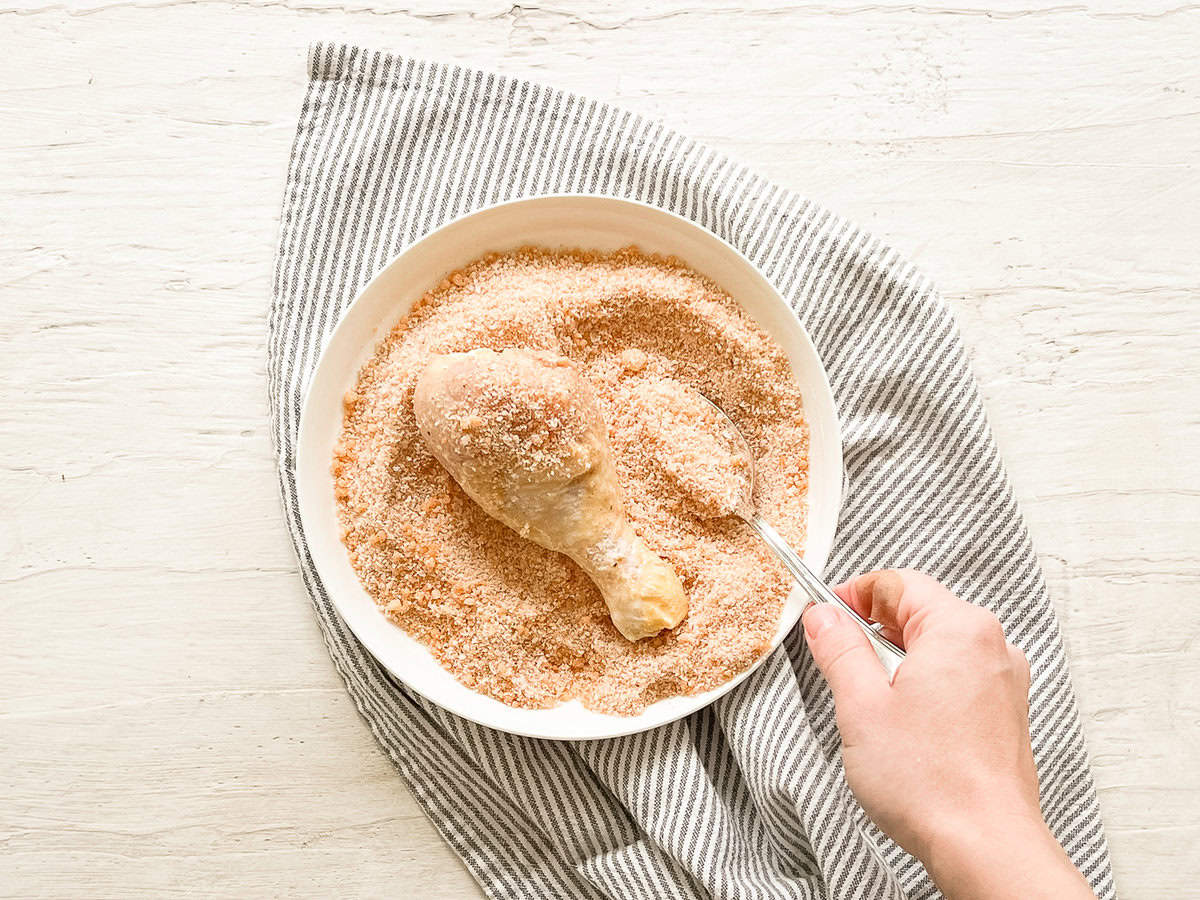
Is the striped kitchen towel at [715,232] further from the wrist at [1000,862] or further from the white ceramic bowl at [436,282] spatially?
the wrist at [1000,862]

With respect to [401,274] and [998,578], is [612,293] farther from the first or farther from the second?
[998,578]

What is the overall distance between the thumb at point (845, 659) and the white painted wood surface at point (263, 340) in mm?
412

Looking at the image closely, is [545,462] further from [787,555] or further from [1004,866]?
[1004,866]

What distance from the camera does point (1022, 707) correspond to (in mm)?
908

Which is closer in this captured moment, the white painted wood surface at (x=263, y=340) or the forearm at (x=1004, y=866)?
the forearm at (x=1004, y=866)

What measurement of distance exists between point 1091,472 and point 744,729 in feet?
1.91

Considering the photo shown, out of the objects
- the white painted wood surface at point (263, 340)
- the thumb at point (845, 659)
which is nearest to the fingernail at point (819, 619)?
the thumb at point (845, 659)

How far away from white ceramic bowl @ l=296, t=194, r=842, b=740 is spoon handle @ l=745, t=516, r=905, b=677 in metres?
0.02

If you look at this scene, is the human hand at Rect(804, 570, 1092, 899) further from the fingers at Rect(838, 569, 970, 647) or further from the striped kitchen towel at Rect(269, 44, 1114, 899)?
the striped kitchen towel at Rect(269, 44, 1114, 899)

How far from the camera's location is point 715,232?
1.12m

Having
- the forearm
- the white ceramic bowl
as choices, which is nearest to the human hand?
the forearm

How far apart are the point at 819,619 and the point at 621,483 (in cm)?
26

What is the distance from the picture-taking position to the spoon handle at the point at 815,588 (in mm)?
944

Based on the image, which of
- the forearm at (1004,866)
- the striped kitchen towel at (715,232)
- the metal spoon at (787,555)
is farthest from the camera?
the striped kitchen towel at (715,232)
